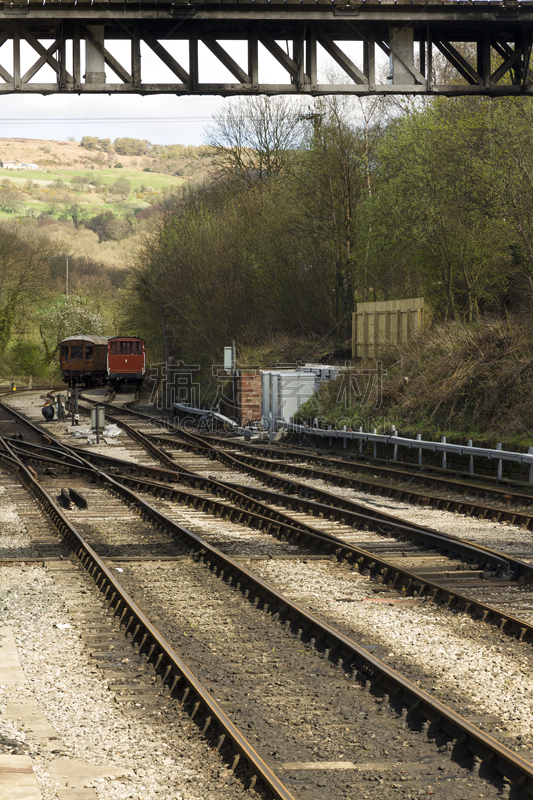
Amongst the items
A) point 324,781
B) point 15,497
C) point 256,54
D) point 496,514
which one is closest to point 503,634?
point 324,781

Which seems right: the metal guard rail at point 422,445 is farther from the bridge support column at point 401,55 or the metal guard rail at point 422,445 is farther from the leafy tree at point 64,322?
the leafy tree at point 64,322

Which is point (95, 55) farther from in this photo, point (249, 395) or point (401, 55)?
point (249, 395)

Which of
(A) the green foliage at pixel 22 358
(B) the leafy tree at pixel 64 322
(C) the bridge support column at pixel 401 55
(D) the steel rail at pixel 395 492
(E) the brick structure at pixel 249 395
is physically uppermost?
(C) the bridge support column at pixel 401 55

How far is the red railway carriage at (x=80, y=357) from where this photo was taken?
51.9 meters

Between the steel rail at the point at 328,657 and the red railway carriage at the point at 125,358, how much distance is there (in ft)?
127

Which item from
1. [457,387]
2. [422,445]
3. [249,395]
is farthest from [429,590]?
[249,395]

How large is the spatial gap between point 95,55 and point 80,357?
139ft

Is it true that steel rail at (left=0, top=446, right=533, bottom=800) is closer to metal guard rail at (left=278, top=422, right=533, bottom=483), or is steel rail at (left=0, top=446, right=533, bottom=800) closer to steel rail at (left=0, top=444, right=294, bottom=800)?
steel rail at (left=0, top=444, right=294, bottom=800)

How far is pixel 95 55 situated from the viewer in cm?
1103

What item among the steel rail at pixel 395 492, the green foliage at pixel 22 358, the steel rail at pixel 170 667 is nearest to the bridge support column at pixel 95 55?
the steel rail at pixel 170 667

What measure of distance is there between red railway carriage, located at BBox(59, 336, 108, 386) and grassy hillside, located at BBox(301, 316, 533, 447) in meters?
30.1

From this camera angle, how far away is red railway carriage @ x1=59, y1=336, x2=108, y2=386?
51.9 m

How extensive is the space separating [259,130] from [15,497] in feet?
123

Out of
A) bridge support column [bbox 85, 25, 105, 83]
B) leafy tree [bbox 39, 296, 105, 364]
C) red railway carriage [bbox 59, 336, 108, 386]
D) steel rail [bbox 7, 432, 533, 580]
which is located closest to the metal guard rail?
steel rail [bbox 7, 432, 533, 580]
